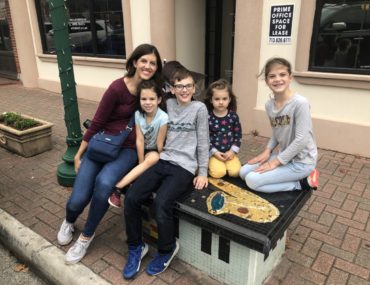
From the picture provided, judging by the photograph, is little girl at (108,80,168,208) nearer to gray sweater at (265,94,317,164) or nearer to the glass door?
gray sweater at (265,94,317,164)

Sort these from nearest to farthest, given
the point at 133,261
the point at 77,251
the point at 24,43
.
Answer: the point at 133,261 → the point at 77,251 → the point at 24,43

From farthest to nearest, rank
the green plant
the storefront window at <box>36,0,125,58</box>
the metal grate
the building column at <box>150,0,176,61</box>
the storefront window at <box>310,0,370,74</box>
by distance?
the storefront window at <box>36,0,125,58</box> → the building column at <box>150,0,176,61</box> → the green plant → the storefront window at <box>310,0,370,74</box> → the metal grate

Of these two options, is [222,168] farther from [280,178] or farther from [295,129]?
[295,129]

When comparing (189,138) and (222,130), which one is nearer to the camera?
(189,138)

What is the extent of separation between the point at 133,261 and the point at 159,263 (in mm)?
190

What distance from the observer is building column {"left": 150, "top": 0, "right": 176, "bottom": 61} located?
5.81 metres

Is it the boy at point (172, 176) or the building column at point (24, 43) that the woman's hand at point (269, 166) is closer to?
the boy at point (172, 176)

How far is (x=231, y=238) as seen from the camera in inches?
83.9

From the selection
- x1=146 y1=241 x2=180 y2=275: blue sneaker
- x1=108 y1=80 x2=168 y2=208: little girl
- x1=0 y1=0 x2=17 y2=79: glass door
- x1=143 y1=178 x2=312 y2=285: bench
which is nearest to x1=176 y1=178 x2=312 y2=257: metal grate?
x1=143 y1=178 x2=312 y2=285: bench

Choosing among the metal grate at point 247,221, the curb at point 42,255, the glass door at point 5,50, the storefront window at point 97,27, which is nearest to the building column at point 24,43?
the glass door at point 5,50

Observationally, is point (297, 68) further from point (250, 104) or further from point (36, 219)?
point (36, 219)

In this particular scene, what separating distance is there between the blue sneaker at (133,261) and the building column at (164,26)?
164 inches

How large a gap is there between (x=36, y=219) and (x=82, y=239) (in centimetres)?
82

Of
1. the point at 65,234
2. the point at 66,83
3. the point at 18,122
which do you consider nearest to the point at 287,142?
the point at 65,234
